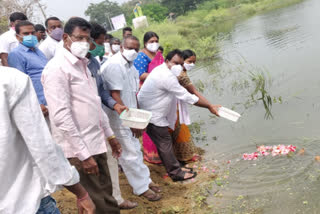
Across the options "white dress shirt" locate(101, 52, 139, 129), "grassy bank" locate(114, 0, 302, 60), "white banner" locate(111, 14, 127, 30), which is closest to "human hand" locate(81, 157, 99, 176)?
"white dress shirt" locate(101, 52, 139, 129)

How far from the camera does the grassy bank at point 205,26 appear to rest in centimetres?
1357

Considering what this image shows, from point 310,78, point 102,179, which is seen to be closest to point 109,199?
point 102,179

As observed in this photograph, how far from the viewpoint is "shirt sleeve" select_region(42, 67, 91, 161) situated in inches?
86.7

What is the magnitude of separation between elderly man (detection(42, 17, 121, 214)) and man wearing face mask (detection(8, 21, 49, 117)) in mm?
961

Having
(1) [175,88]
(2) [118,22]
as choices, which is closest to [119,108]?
(1) [175,88]

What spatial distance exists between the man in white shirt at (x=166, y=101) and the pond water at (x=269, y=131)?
25.6 inches

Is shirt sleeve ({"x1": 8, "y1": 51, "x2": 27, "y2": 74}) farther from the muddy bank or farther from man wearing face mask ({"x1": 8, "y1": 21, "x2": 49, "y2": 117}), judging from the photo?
the muddy bank

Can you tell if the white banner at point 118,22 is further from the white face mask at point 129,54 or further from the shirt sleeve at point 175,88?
the white face mask at point 129,54

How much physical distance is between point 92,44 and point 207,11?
126 feet

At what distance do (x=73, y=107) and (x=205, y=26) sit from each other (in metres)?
29.0

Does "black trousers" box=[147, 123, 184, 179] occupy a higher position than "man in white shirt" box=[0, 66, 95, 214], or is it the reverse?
"man in white shirt" box=[0, 66, 95, 214]

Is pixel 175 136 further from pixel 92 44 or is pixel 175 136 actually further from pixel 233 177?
pixel 92 44

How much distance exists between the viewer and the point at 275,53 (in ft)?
34.0

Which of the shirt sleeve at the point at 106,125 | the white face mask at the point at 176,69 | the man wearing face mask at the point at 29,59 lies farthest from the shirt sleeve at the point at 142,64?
the shirt sleeve at the point at 106,125
